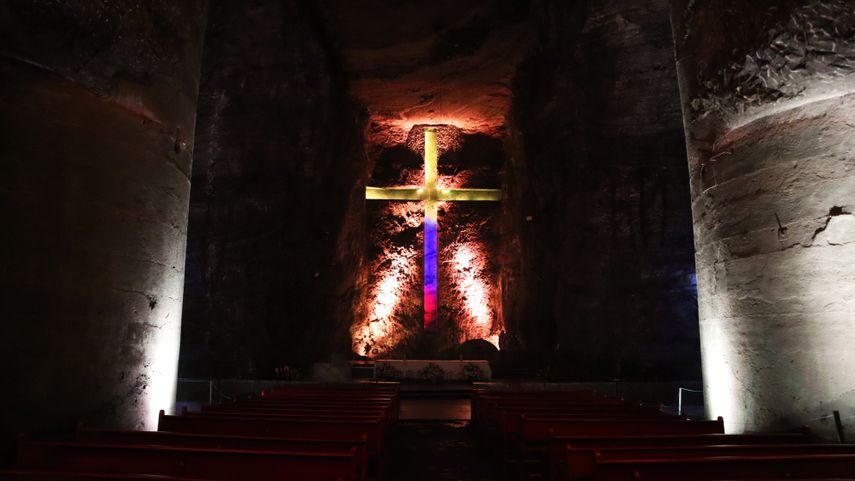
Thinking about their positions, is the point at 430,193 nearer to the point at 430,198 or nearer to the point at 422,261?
the point at 430,198

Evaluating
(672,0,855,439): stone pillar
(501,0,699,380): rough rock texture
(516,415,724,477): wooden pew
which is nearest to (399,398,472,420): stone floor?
(501,0,699,380): rough rock texture

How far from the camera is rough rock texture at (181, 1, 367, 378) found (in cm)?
1028

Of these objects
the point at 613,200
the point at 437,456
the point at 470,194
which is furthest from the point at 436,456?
the point at 470,194

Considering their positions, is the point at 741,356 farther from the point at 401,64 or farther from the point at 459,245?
the point at 459,245

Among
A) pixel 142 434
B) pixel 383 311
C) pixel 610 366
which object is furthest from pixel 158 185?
pixel 383 311

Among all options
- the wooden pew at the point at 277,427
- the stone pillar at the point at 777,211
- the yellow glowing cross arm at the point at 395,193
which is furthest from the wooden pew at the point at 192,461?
the yellow glowing cross arm at the point at 395,193

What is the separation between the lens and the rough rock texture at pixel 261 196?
405 inches

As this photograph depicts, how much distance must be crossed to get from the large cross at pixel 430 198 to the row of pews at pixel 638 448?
8967 millimetres

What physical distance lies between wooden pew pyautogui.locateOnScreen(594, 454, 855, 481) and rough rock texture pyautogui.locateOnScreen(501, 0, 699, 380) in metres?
7.61

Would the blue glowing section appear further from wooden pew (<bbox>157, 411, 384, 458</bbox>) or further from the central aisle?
wooden pew (<bbox>157, 411, 384, 458</bbox>)

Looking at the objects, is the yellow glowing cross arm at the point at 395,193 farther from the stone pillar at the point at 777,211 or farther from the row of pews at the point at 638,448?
the stone pillar at the point at 777,211

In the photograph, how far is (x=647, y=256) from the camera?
1020 cm

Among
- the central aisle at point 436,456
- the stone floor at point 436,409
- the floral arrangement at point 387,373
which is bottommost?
the central aisle at point 436,456

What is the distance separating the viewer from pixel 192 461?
8.73ft
